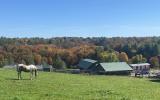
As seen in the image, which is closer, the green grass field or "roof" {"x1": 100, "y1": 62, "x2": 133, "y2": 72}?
the green grass field

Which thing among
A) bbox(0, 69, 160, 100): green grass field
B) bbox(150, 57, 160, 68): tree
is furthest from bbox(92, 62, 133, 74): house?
bbox(0, 69, 160, 100): green grass field

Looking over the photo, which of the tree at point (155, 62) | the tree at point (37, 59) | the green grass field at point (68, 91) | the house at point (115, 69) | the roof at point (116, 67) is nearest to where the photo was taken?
the green grass field at point (68, 91)

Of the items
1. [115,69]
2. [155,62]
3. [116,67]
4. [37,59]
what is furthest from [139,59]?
[115,69]

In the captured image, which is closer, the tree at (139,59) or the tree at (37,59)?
the tree at (139,59)

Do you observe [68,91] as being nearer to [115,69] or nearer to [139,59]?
[115,69]

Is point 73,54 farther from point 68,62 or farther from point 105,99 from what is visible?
point 105,99

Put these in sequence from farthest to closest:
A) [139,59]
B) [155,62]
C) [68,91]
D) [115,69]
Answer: [139,59]
[155,62]
[115,69]
[68,91]

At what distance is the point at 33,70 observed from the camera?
39875mm

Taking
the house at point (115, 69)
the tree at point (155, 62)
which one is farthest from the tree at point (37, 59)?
the house at point (115, 69)

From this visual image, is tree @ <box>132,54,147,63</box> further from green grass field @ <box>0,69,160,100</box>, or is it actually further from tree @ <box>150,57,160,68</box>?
green grass field @ <box>0,69,160,100</box>

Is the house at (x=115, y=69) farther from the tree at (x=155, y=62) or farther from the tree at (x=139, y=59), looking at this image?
the tree at (x=155, y=62)

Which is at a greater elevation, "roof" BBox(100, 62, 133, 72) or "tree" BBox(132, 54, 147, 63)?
"tree" BBox(132, 54, 147, 63)

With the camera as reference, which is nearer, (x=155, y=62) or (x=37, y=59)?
(x=155, y=62)

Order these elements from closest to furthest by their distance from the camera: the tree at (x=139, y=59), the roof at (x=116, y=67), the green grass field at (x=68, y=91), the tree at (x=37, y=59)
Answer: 1. the green grass field at (x=68, y=91)
2. the roof at (x=116, y=67)
3. the tree at (x=139, y=59)
4. the tree at (x=37, y=59)
